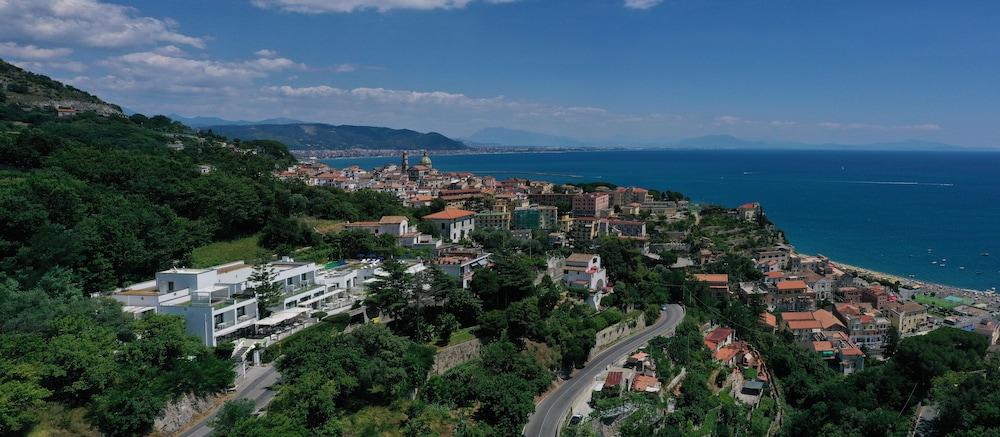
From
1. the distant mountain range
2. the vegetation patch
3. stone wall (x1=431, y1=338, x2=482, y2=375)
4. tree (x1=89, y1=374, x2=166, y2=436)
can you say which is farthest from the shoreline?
the distant mountain range

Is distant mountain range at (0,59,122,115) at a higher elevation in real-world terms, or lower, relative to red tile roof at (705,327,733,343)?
higher

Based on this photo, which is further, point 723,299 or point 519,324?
point 723,299

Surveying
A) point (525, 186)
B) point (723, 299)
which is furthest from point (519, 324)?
point (525, 186)

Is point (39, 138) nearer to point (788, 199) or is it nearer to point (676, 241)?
point (676, 241)

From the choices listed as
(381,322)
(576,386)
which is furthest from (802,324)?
(381,322)

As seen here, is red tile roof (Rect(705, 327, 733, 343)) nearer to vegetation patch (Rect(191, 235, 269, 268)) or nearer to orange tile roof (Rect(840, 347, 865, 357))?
orange tile roof (Rect(840, 347, 865, 357))
